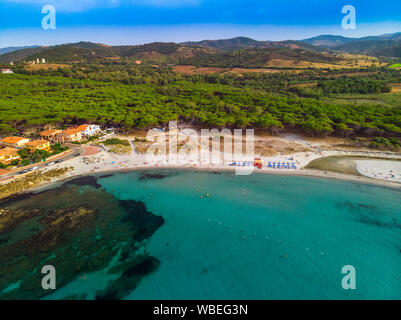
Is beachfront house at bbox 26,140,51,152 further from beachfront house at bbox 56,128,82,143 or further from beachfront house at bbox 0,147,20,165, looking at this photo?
beachfront house at bbox 56,128,82,143

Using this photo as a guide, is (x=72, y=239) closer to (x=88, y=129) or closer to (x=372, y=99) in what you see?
(x=88, y=129)

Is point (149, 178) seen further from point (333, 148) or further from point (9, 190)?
point (333, 148)

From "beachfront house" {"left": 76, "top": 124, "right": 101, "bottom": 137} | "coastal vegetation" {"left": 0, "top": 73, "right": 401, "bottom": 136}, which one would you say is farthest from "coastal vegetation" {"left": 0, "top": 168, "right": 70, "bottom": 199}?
"coastal vegetation" {"left": 0, "top": 73, "right": 401, "bottom": 136}

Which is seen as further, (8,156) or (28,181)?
(8,156)

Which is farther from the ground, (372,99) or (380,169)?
(372,99)

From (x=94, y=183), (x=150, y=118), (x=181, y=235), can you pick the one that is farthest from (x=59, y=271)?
(x=150, y=118)

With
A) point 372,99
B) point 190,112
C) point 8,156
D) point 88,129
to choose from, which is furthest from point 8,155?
point 372,99
